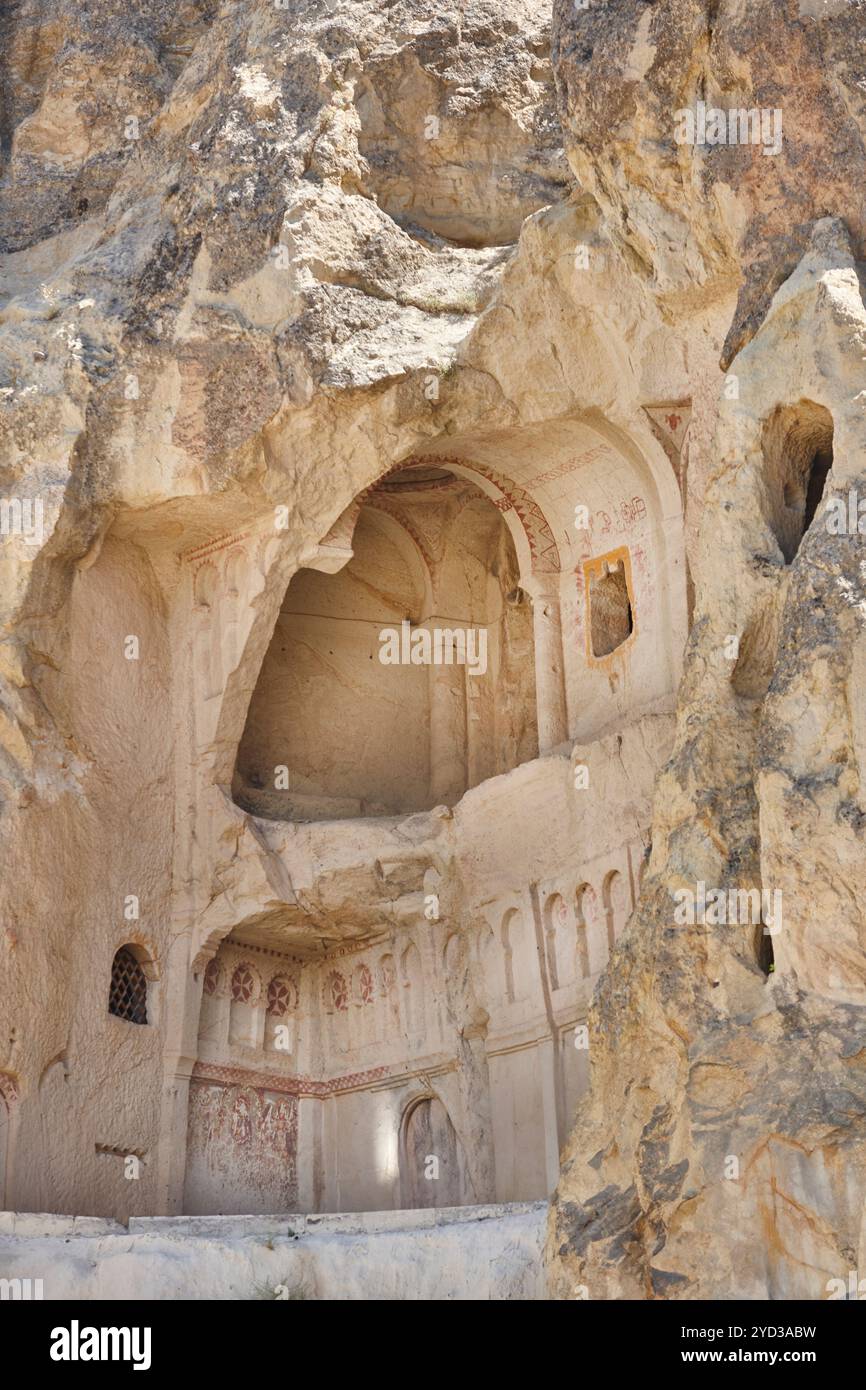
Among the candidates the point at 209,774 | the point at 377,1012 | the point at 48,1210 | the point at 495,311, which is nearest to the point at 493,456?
the point at 495,311

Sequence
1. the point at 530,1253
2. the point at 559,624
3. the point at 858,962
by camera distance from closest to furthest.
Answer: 1. the point at 858,962
2. the point at 530,1253
3. the point at 559,624

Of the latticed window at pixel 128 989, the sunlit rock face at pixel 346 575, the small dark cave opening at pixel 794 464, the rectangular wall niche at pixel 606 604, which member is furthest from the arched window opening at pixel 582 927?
the small dark cave opening at pixel 794 464

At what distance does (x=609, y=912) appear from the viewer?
15633 mm

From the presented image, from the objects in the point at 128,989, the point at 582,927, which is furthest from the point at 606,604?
the point at 128,989

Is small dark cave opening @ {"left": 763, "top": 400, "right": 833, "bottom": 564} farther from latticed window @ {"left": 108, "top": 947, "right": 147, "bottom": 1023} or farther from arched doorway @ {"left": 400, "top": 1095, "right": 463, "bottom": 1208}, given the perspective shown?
latticed window @ {"left": 108, "top": 947, "right": 147, "bottom": 1023}

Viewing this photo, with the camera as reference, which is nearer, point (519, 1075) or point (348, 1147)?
point (519, 1075)

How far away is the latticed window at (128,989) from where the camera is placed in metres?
16.4

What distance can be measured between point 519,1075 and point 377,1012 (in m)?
1.75

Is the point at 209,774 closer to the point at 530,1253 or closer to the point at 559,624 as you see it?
the point at 559,624

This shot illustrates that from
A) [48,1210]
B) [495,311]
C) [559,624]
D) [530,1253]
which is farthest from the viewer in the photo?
[559,624]

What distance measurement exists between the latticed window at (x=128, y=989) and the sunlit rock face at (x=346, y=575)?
4cm

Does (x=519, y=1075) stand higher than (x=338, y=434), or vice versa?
(x=338, y=434)

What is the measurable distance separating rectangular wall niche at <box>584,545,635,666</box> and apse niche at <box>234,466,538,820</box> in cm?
145

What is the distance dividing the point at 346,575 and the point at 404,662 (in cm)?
96
